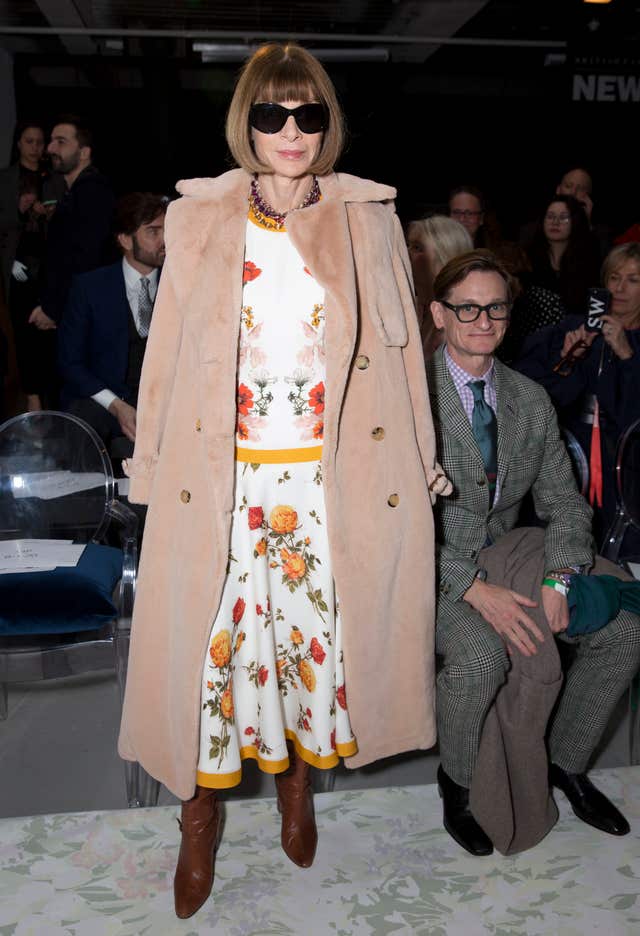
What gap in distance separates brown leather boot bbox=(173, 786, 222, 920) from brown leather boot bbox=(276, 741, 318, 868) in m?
0.18

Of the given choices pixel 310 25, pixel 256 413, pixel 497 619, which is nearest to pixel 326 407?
pixel 256 413

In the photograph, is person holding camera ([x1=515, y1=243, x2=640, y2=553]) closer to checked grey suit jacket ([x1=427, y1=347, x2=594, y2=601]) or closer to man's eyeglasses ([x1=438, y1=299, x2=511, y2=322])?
checked grey suit jacket ([x1=427, y1=347, x2=594, y2=601])

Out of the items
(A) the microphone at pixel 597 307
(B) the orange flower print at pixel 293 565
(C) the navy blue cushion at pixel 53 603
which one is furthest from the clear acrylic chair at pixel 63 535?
(A) the microphone at pixel 597 307

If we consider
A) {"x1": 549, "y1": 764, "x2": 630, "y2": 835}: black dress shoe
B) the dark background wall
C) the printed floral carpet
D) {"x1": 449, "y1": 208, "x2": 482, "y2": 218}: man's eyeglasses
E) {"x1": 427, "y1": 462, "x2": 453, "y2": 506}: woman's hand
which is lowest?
the printed floral carpet

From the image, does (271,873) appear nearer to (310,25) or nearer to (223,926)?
(223,926)

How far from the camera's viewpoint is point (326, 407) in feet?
5.98

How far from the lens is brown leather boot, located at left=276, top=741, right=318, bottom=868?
2.04m

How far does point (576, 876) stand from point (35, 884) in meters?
1.14

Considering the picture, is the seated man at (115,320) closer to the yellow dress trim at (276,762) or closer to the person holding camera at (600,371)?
the person holding camera at (600,371)

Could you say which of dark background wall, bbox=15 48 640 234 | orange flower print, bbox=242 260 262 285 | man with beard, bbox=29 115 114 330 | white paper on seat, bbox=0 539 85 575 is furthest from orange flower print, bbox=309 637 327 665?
dark background wall, bbox=15 48 640 234

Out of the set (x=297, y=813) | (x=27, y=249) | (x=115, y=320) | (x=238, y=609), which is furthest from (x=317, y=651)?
(x=27, y=249)

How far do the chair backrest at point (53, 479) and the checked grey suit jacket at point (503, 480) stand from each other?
3.86 feet

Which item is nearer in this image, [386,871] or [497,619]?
[386,871]

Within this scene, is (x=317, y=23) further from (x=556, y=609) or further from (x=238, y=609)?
(x=238, y=609)
